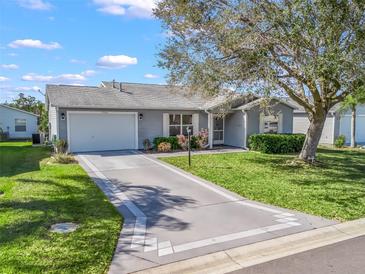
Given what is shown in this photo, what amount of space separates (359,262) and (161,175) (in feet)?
24.4

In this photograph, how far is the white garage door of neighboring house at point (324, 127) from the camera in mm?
23859

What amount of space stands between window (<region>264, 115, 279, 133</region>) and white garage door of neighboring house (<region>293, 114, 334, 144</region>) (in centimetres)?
611

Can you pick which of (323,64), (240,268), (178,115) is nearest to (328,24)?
(323,64)

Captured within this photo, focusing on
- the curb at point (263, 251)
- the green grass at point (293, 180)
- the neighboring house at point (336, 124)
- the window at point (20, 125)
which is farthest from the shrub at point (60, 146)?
the window at point (20, 125)

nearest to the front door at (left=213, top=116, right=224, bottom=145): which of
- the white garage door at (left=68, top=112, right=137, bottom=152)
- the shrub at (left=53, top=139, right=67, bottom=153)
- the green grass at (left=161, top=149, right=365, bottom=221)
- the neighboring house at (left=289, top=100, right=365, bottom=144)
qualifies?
the green grass at (left=161, top=149, right=365, bottom=221)

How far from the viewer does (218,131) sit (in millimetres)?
21000

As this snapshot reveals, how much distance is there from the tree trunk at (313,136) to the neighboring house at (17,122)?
27.9 meters

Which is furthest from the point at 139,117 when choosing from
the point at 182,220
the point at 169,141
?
the point at 182,220

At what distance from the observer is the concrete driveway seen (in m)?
4.96

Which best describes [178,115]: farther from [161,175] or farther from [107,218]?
[107,218]

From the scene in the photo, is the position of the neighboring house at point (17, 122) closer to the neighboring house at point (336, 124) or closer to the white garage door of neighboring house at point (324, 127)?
the white garage door of neighboring house at point (324, 127)

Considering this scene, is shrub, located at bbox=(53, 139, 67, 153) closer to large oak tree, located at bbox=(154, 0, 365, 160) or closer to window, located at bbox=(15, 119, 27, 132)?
large oak tree, located at bbox=(154, 0, 365, 160)

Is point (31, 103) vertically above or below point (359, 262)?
above

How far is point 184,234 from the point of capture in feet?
18.6
